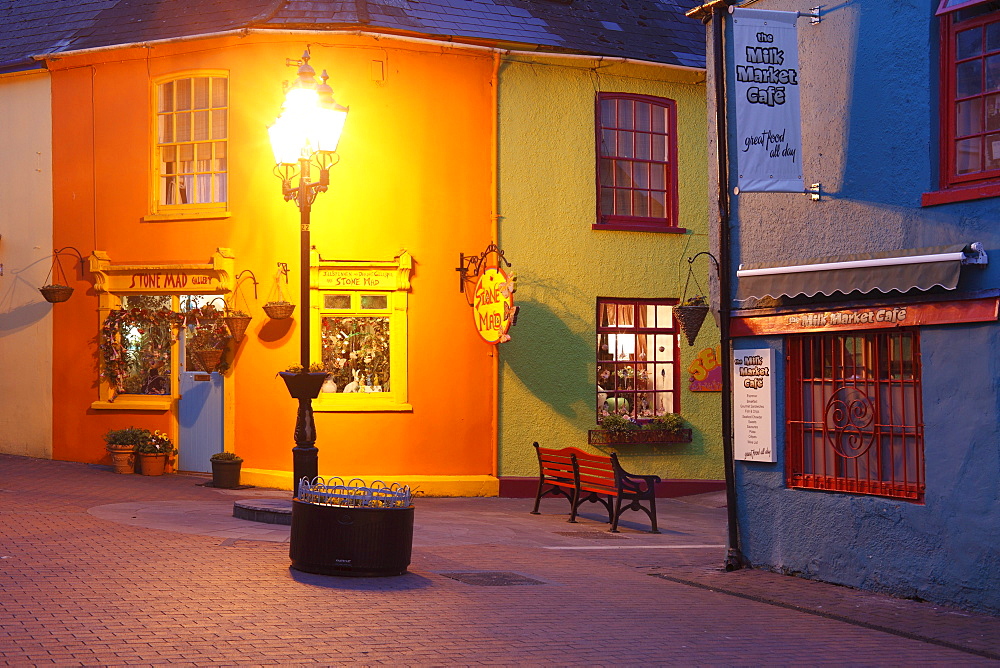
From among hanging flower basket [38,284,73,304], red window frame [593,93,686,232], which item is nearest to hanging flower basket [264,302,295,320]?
hanging flower basket [38,284,73,304]

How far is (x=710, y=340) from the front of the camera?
19234mm

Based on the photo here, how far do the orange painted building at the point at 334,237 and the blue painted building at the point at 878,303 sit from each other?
6368 millimetres

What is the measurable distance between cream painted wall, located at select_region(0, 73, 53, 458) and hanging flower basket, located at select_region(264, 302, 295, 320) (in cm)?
382

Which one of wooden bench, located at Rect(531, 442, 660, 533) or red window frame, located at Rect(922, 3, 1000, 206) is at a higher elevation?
red window frame, located at Rect(922, 3, 1000, 206)

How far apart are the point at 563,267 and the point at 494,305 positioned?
259cm

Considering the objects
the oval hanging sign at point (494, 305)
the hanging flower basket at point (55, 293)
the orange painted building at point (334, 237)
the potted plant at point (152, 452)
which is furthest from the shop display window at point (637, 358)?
the hanging flower basket at point (55, 293)

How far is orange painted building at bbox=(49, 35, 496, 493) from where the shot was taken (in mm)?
17344

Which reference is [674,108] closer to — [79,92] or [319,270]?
[319,270]

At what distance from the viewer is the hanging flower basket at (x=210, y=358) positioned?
682 inches

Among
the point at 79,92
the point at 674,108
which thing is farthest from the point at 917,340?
the point at 79,92

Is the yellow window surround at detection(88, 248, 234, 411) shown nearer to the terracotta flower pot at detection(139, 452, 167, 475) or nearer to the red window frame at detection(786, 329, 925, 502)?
the terracotta flower pot at detection(139, 452, 167, 475)

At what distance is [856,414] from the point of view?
35.3 ft

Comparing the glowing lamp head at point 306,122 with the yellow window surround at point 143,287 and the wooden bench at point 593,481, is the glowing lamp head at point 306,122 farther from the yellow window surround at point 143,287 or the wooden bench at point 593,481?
the yellow window surround at point 143,287

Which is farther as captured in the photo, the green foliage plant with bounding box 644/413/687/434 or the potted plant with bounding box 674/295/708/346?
the green foliage plant with bounding box 644/413/687/434
